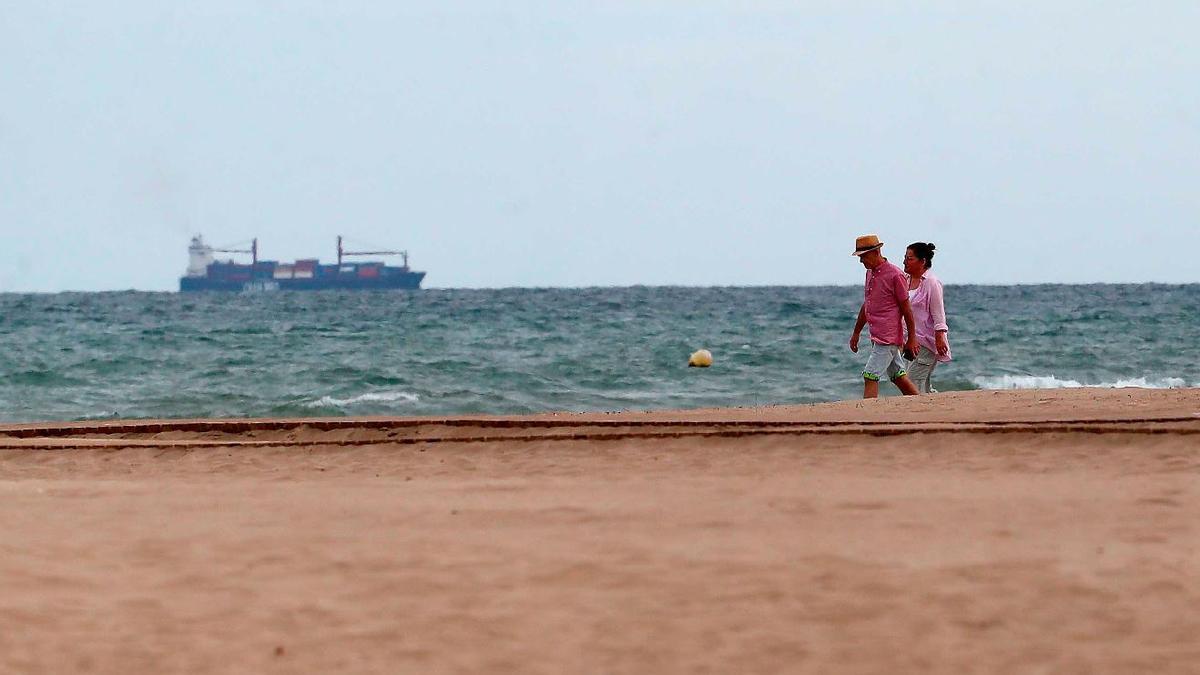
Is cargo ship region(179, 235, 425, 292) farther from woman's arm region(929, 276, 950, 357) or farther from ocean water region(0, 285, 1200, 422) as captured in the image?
woman's arm region(929, 276, 950, 357)

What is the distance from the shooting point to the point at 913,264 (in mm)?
10016

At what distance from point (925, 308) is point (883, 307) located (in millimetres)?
355

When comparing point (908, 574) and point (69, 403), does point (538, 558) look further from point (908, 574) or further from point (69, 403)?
point (69, 403)

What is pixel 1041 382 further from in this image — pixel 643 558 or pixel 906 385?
pixel 643 558

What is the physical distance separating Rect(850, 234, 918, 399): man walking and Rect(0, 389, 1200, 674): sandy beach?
7.87 feet

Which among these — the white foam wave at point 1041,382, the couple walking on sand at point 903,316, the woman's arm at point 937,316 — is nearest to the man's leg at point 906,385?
the couple walking on sand at point 903,316

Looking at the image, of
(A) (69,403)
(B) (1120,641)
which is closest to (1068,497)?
(B) (1120,641)

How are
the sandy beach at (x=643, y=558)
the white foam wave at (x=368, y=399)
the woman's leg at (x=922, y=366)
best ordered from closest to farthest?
1. the sandy beach at (x=643, y=558)
2. the woman's leg at (x=922, y=366)
3. the white foam wave at (x=368, y=399)

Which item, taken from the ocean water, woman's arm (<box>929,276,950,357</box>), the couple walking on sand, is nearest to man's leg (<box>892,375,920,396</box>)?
the couple walking on sand

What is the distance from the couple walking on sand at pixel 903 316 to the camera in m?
9.73

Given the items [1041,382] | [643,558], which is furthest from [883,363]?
[1041,382]

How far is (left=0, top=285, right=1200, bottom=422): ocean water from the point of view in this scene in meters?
18.5

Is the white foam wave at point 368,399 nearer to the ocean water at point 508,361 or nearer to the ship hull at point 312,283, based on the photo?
the ocean water at point 508,361

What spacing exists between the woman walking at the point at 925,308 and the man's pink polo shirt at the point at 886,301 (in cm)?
18
